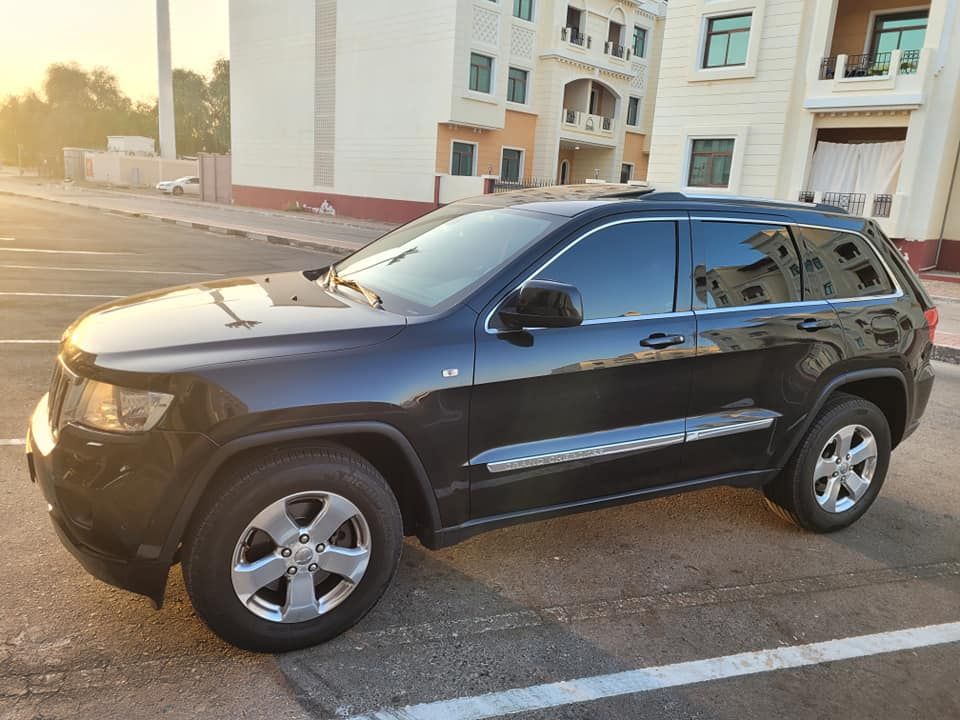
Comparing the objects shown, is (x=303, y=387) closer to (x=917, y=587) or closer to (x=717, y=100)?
(x=917, y=587)

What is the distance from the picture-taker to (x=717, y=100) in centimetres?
2239

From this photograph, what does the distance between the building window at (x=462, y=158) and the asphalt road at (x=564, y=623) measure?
92.3ft

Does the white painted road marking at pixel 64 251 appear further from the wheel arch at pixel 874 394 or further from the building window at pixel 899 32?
the building window at pixel 899 32

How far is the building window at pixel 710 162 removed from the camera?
74.0ft

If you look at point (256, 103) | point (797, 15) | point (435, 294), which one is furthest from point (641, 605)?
point (256, 103)

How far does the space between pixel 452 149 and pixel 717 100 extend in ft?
39.9

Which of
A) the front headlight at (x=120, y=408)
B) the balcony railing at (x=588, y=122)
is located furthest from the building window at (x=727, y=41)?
the front headlight at (x=120, y=408)

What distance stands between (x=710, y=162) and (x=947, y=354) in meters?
14.8

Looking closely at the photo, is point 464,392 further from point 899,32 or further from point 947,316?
point 899,32

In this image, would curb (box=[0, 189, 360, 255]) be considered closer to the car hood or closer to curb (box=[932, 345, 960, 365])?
curb (box=[932, 345, 960, 365])

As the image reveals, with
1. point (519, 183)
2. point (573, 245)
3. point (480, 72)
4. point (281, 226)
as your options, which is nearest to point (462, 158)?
point (519, 183)

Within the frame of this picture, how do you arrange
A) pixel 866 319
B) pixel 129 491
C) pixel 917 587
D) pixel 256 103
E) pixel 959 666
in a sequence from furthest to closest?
pixel 256 103 → pixel 866 319 → pixel 917 587 → pixel 959 666 → pixel 129 491

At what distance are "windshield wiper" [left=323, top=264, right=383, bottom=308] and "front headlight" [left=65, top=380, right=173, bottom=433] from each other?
3.42ft

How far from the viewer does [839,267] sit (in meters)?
4.14
